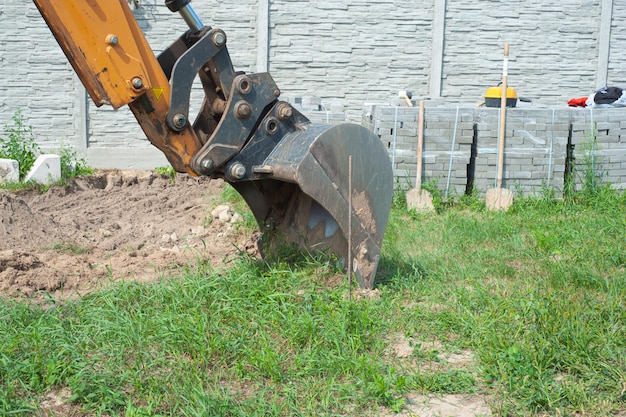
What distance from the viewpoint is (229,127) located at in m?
4.55

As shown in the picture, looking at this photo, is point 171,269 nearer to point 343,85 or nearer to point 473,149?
point 473,149

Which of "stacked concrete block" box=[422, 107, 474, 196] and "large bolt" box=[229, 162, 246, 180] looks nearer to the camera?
"large bolt" box=[229, 162, 246, 180]

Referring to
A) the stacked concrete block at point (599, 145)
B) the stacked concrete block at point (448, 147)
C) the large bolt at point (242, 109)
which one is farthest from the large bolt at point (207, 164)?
the stacked concrete block at point (599, 145)

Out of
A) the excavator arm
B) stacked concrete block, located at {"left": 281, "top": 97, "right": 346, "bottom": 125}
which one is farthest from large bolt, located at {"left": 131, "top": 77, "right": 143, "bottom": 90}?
stacked concrete block, located at {"left": 281, "top": 97, "right": 346, "bottom": 125}

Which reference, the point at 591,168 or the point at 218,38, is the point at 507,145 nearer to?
the point at 591,168

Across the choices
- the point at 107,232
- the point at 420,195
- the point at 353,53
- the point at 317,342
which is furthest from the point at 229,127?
the point at 353,53

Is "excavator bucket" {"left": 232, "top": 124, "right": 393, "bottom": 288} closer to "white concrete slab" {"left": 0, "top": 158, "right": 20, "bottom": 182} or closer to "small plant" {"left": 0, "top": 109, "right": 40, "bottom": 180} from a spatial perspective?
"white concrete slab" {"left": 0, "top": 158, "right": 20, "bottom": 182}

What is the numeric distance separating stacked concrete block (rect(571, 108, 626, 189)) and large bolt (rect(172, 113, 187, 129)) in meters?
6.34

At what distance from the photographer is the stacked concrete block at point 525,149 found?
30.1 feet

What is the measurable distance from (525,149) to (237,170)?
221 inches

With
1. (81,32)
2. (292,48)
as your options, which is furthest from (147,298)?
(292,48)

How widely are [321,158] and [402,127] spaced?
4.68 m

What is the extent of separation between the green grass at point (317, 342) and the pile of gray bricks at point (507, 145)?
330 cm

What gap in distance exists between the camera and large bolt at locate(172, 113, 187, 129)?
4.39 metres
